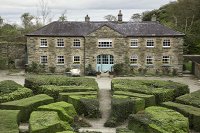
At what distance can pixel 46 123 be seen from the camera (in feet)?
56.1

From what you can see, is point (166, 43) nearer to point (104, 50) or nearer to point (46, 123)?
point (104, 50)

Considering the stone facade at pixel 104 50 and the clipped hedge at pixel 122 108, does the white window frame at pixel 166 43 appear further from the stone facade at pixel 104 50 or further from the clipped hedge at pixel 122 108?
the clipped hedge at pixel 122 108

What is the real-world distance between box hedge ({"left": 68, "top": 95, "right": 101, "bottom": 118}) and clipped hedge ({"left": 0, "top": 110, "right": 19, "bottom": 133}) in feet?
14.9

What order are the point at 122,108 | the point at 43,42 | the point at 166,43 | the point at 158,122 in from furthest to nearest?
the point at 43,42, the point at 166,43, the point at 122,108, the point at 158,122

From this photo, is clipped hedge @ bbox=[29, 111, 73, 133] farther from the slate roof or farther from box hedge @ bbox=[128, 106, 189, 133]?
the slate roof

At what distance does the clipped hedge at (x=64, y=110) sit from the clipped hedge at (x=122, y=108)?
7.51 feet

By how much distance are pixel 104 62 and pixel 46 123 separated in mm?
27072

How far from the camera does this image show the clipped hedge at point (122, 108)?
20.9 metres

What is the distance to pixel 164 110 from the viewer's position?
20656mm

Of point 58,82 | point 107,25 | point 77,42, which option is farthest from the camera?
point 77,42

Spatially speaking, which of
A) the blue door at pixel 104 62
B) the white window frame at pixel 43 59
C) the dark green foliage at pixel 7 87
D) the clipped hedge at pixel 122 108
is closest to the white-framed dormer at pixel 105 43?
the blue door at pixel 104 62

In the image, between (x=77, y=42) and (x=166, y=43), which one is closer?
(x=166, y=43)

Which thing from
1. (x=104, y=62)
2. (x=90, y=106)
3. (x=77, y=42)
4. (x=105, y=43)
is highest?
(x=77, y=42)

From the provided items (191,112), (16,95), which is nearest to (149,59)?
(191,112)
